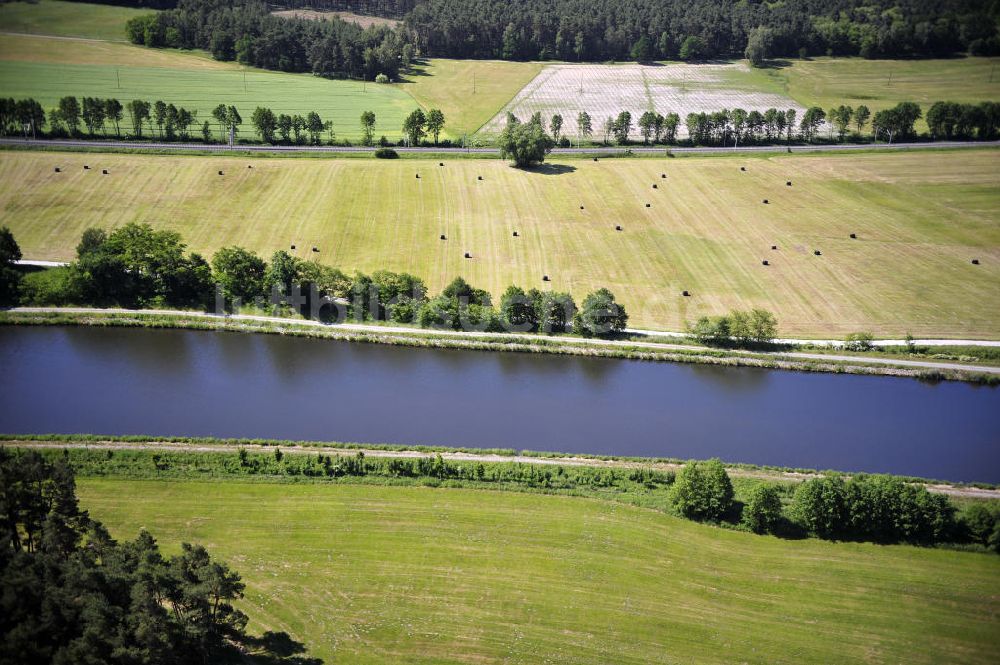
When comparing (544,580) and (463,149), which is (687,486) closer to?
(544,580)

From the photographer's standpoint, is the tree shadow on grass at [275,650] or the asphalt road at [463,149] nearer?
the tree shadow on grass at [275,650]

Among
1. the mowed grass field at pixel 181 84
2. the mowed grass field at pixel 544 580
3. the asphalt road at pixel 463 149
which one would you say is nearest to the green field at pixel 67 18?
the mowed grass field at pixel 181 84

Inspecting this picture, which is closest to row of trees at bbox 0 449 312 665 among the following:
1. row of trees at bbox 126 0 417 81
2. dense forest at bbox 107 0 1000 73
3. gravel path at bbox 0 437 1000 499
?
gravel path at bbox 0 437 1000 499

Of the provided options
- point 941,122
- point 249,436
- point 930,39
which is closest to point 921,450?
point 249,436

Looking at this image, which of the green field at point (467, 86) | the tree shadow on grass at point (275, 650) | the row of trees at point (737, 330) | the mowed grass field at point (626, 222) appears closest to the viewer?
the tree shadow on grass at point (275, 650)

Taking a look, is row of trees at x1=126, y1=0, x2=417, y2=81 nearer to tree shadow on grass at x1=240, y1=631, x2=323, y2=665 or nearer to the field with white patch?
the field with white patch

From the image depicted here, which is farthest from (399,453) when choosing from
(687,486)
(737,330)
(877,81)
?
(877,81)

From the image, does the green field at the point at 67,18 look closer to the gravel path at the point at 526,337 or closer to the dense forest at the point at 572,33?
the dense forest at the point at 572,33
